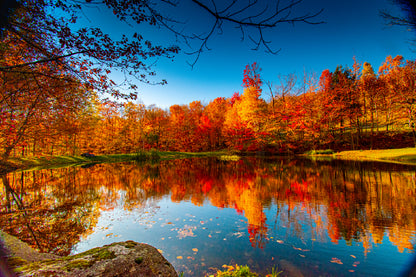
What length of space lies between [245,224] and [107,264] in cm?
372

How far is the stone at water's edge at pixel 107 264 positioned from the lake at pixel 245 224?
1124mm

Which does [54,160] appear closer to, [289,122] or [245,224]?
[245,224]

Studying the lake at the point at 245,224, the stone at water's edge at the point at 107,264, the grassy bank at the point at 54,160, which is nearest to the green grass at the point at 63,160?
the grassy bank at the point at 54,160

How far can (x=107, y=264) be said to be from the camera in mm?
1896

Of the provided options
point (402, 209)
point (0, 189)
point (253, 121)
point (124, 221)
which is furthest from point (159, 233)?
point (253, 121)

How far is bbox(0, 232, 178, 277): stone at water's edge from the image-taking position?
68.4 inches

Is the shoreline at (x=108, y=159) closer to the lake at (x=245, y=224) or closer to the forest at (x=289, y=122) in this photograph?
the forest at (x=289, y=122)

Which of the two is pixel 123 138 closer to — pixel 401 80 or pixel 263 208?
pixel 263 208

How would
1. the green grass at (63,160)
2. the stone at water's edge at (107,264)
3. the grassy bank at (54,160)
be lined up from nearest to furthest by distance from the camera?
the stone at water's edge at (107,264), the grassy bank at (54,160), the green grass at (63,160)

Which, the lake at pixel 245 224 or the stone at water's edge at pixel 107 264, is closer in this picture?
the stone at water's edge at pixel 107 264

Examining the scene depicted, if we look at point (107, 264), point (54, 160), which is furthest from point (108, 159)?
point (107, 264)

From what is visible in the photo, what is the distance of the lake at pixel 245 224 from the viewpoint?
319cm

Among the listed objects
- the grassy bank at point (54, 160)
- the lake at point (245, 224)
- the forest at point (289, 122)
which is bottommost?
the lake at point (245, 224)

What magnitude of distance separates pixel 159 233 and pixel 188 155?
27813 millimetres
